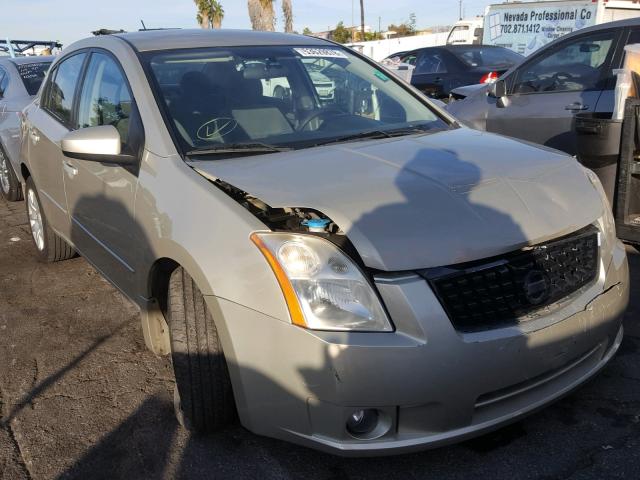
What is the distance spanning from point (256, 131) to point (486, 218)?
1327 millimetres

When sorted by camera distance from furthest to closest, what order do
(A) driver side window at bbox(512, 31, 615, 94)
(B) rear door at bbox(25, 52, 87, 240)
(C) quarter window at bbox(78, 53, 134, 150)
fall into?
(A) driver side window at bbox(512, 31, 615, 94)
(B) rear door at bbox(25, 52, 87, 240)
(C) quarter window at bbox(78, 53, 134, 150)

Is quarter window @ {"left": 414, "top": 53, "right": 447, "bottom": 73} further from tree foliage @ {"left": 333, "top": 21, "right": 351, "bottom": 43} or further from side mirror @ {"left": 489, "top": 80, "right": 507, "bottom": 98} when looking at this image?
tree foliage @ {"left": 333, "top": 21, "right": 351, "bottom": 43}

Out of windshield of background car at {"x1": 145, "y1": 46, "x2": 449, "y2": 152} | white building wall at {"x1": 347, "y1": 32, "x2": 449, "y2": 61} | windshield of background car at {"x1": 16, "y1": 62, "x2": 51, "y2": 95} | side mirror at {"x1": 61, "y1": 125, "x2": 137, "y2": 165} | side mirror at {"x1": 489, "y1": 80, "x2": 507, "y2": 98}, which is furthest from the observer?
white building wall at {"x1": 347, "y1": 32, "x2": 449, "y2": 61}

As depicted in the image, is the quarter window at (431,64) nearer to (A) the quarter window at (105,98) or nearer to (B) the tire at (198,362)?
(A) the quarter window at (105,98)

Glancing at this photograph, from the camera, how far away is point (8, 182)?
714 cm

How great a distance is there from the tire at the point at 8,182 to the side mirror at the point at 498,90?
5.06 metres

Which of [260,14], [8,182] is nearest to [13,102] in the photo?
[8,182]

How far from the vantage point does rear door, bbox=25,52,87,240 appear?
13.0 ft

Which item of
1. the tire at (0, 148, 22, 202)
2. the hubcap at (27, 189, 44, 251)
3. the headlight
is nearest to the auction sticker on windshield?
the headlight

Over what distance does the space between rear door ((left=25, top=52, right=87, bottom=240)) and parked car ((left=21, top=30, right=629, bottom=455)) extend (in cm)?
78

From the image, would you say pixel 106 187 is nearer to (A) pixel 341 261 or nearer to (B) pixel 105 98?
(B) pixel 105 98

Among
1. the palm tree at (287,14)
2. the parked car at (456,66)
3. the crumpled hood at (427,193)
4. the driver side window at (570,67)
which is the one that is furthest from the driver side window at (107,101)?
the palm tree at (287,14)

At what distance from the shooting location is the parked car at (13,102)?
6.24m

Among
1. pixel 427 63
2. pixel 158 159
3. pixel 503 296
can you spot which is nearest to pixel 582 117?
pixel 503 296
